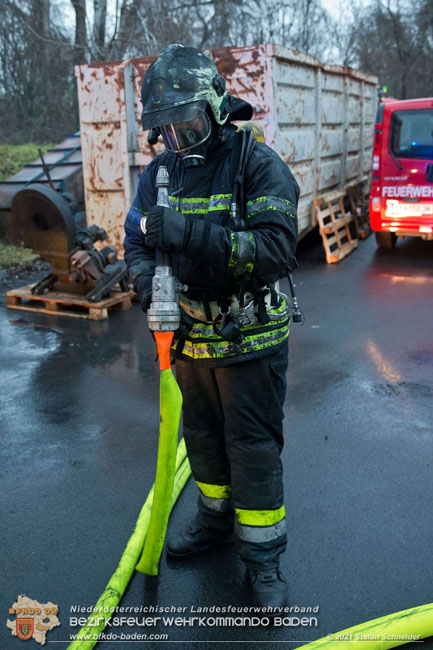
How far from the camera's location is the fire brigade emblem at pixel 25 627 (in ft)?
8.05

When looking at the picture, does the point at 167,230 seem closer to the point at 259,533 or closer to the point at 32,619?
the point at 259,533

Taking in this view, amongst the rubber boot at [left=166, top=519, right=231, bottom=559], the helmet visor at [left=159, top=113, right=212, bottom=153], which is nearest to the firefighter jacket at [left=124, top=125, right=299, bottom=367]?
the helmet visor at [left=159, top=113, right=212, bottom=153]

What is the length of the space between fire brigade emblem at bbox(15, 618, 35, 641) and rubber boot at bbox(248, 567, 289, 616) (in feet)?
3.05

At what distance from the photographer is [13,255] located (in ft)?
30.5

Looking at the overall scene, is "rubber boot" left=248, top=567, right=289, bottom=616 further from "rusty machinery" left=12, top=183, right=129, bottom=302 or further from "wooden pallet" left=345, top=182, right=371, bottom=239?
"wooden pallet" left=345, top=182, right=371, bottom=239

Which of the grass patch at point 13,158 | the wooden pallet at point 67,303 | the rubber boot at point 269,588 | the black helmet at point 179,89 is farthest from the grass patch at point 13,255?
the rubber boot at point 269,588

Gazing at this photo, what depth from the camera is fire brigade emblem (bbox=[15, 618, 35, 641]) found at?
8.05ft

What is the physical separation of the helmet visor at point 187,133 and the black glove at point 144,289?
587 mm

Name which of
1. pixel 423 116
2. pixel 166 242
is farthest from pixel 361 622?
pixel 423 116

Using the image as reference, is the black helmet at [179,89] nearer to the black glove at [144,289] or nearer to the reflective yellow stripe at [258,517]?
the black glove at [144,289]

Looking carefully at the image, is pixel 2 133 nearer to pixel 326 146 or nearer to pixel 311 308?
pixel 326 146

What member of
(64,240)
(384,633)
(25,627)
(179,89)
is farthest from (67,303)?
(384,633)

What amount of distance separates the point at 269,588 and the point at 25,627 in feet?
3.35

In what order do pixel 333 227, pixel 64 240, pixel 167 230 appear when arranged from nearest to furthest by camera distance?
pixel 167 230 → pixel 64 240 → pixel 333 227
